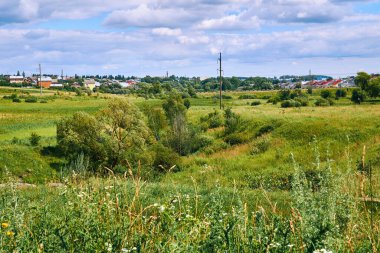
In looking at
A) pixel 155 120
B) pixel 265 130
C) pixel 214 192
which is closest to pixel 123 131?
pixel 155 120

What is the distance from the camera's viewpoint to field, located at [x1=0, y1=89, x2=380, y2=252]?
438 centimetres

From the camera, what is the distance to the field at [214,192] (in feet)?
14.4

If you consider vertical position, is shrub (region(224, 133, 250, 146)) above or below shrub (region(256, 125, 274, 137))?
below

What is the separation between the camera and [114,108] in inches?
1524

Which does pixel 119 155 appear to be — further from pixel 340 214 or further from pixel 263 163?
pixel 340 214

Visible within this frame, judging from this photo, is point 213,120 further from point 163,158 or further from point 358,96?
point 358,96

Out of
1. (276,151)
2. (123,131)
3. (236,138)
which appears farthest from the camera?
(236,138)

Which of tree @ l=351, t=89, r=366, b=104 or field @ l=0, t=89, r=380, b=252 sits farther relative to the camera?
tree @ l=351, t=89, r=366, b=104

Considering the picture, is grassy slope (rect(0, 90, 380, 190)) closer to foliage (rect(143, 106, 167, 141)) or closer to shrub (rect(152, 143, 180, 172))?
shrub (rect(152, 143, 180, 172))

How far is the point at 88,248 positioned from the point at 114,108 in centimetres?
3484

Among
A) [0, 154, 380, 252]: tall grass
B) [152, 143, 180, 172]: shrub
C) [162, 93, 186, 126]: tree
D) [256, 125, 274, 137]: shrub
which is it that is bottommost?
[152, 143, 180, 172]: shrub

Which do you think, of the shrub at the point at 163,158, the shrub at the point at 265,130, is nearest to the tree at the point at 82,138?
the shrub at the point at 163,158

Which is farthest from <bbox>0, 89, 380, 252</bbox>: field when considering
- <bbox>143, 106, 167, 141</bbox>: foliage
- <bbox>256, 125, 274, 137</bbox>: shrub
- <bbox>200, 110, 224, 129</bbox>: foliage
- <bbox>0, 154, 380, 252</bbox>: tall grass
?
<bbox>143, 106, 167, 141</bbox>: foliage

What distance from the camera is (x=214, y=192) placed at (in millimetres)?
5559
